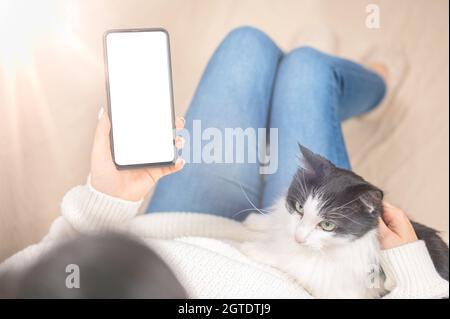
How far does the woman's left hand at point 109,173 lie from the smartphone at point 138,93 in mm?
15

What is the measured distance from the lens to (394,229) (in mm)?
604

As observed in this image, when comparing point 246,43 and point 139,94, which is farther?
point 246,43

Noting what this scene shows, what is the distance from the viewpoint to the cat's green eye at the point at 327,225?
1.90 feet

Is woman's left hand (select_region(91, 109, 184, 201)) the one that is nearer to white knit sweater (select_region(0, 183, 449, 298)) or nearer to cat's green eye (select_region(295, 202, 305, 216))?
A: white knit sweater (select_region(0, 183, 449, 298))

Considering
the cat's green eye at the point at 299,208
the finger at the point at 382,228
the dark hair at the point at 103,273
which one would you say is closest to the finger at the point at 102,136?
the dark hair at the point at 103,273

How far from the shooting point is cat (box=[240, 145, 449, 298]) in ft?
1.89

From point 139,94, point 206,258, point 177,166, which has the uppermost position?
point 139,94

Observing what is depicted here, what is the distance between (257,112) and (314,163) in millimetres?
141

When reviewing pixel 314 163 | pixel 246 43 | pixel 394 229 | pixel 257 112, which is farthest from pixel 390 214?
pixel 246 43

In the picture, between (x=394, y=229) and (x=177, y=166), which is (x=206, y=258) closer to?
(x=177, y=166)

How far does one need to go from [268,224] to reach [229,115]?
0.58 feet

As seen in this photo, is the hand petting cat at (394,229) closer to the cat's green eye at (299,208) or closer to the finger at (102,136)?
the cat's green eye at (299,208)

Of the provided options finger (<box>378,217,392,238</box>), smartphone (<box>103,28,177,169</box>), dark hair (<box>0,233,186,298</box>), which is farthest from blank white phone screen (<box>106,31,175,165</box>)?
→ finger (<box>378,217,392,238</box>)
